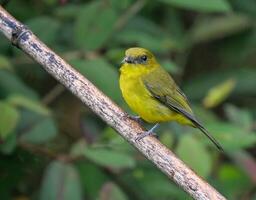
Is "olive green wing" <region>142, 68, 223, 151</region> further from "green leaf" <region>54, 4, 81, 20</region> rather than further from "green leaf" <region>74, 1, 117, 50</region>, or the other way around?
"green leaf" <region>54, 4, 81, 20</region>

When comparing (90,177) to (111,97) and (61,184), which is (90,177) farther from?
(111,97)

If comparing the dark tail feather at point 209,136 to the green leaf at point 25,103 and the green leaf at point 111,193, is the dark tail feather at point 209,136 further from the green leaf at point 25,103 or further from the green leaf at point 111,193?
the green leaf at point 25,103

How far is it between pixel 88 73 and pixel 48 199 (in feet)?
2.61

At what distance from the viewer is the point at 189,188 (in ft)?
11.1

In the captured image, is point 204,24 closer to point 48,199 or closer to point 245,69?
point 245,69

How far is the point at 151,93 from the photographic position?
183 inches

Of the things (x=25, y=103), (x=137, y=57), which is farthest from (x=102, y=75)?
(x=25, y=103)

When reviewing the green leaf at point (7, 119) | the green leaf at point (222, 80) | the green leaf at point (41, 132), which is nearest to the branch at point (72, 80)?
Answer: the green leaf at point (7, 119)

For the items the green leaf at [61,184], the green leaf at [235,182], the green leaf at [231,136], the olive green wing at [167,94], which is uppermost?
the olive green wing at [167,94]

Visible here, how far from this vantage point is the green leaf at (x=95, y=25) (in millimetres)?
5113

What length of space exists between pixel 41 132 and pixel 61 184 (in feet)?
1.26

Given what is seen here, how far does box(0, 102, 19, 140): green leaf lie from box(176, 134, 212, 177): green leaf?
94 cm

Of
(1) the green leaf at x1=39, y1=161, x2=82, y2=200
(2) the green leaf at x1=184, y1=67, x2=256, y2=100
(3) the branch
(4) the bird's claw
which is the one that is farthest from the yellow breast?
(2) the green leaf at x1=184, y1=67, x2=256, y2=100

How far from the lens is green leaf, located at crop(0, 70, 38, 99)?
5.09 m
